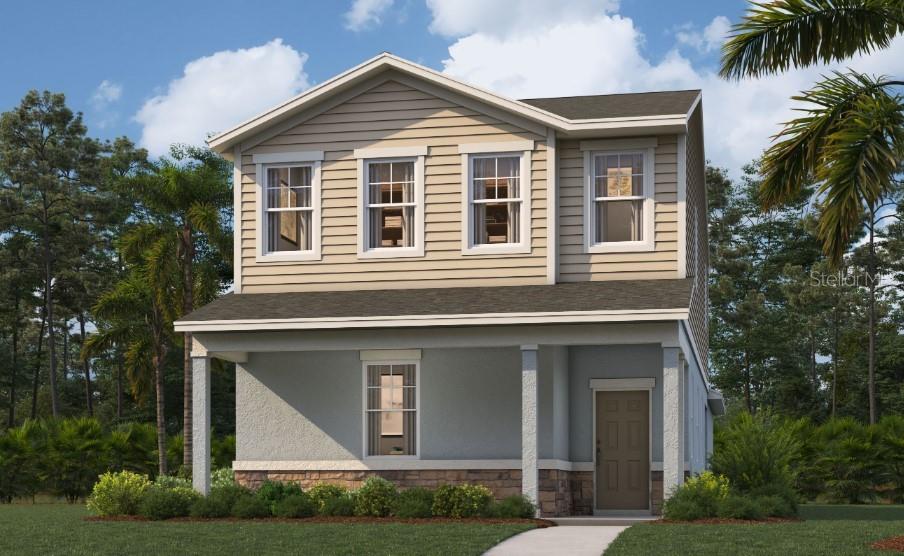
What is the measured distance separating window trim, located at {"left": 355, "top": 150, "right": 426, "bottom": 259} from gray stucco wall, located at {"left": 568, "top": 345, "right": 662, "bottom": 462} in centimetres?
342

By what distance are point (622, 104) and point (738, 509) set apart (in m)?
8.36

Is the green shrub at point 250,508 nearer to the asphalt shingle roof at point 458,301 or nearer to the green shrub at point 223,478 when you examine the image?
the asphalt shingle roof at point 458,301

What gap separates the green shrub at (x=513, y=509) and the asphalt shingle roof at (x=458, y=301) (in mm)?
2960

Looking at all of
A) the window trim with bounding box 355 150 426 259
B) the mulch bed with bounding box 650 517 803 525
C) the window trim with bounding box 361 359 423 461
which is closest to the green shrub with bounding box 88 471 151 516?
the window trim with bounding box 361 359 423 461

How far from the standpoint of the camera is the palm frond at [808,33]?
17984 mm

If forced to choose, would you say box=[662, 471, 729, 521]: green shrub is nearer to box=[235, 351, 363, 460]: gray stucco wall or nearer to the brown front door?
the brown front door

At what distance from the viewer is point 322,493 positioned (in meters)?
19.3

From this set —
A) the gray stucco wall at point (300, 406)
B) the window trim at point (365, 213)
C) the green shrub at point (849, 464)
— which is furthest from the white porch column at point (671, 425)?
the green shrub at point (849, 464)

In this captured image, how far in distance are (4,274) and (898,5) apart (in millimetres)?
39116

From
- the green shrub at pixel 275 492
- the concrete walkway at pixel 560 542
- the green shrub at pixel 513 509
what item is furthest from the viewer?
the green shrub at pixel 275 492

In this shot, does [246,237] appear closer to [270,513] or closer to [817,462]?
[270,513]

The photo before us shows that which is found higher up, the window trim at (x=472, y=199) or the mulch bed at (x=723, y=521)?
the window trim at (x=472, y=199)

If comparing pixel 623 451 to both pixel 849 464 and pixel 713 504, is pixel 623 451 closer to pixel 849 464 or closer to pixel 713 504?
pixel 713 504

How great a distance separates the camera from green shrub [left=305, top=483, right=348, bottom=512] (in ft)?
62.7
